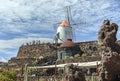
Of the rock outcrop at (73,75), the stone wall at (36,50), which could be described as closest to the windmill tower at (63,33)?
the stone wall at (36,50)

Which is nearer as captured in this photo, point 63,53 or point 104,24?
point 104,24

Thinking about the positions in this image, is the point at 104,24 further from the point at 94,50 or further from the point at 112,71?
the point at 94,50

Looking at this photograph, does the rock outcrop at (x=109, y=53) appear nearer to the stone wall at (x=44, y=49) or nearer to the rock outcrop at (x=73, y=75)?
the rock outcrop at (x=73, y=75)

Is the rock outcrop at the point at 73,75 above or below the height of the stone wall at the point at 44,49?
above

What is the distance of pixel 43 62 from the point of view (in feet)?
200

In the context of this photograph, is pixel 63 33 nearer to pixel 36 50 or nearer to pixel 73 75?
pixel 36 50

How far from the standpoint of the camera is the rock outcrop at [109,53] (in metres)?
14.3

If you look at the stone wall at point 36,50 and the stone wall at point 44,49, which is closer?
the stone wall at point 44,49

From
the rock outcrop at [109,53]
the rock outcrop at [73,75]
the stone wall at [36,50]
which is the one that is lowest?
the stone wall at [36,50]

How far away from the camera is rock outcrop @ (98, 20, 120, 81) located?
1433cm

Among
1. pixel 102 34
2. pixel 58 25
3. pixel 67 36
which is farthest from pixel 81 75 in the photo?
pixel 58 25

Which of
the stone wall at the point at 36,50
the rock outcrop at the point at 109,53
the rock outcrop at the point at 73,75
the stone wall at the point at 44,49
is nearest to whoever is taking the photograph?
the rock outcrop at the point at 109,53

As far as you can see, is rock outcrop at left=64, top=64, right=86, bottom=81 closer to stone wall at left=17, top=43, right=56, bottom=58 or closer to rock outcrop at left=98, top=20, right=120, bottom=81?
rock outcrop at left=98, top=20, right=120, bottom=81

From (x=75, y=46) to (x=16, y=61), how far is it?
1259 centimetres
